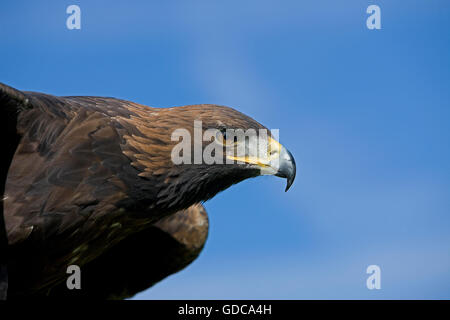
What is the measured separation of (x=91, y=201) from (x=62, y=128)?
2.38 feet

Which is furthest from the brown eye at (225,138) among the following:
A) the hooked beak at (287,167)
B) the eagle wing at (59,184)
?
the eagle wing at (59,184)

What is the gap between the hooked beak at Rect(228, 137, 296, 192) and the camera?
6035mm

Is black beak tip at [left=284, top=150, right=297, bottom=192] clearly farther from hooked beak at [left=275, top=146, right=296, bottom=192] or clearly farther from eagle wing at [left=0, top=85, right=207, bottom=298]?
eagle wing at [left=0, top=85, right=207, bottom=298]

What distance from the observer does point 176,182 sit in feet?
19.4

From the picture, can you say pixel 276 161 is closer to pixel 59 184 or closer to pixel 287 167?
pixel 287 167

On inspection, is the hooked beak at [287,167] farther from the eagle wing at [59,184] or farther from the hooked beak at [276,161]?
the eagle wing at [59,184]

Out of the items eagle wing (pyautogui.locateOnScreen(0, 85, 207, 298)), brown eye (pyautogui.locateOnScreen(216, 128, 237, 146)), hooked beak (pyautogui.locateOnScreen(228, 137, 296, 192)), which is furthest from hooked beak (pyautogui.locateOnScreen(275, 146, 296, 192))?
eagle wing (pyautogui.locateOnScreen(0, 85, 207, 298))

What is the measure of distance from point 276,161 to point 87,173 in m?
1.78

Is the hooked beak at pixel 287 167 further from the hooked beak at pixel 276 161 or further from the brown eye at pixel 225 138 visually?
the brown eye at pixel 225 138

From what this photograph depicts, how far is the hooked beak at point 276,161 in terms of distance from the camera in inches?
238

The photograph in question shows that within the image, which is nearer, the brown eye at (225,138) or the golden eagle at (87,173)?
the golden eagle at (87,173)

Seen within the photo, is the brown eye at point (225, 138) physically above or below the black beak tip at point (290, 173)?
above

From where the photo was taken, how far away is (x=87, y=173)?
5.59 m
